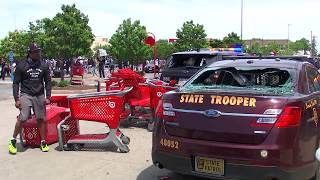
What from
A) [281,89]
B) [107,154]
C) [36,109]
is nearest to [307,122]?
[281,89]

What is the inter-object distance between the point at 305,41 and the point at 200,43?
100861mm

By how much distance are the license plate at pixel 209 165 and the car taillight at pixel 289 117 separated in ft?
2.43

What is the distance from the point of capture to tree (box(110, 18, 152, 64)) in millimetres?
41938

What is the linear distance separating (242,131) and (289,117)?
52 cm

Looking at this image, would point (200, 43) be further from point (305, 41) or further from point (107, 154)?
point (305, 41)

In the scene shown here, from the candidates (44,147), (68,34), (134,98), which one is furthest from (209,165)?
(68,34)

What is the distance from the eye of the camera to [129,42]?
4181cm

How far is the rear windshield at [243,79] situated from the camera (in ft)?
20.1

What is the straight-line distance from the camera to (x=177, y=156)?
564 centimetres

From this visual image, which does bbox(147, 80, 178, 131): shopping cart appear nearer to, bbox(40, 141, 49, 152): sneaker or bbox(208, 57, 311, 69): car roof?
bbox(40, 141, 49, 152): sneaker

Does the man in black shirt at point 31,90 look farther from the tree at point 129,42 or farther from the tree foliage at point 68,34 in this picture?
the tree at point 129,42

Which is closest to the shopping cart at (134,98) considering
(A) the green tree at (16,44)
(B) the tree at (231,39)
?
(A) the green tree at (16,44)

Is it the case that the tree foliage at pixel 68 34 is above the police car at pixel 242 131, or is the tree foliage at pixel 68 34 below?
above

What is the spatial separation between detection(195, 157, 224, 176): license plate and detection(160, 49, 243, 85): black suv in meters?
8.01
